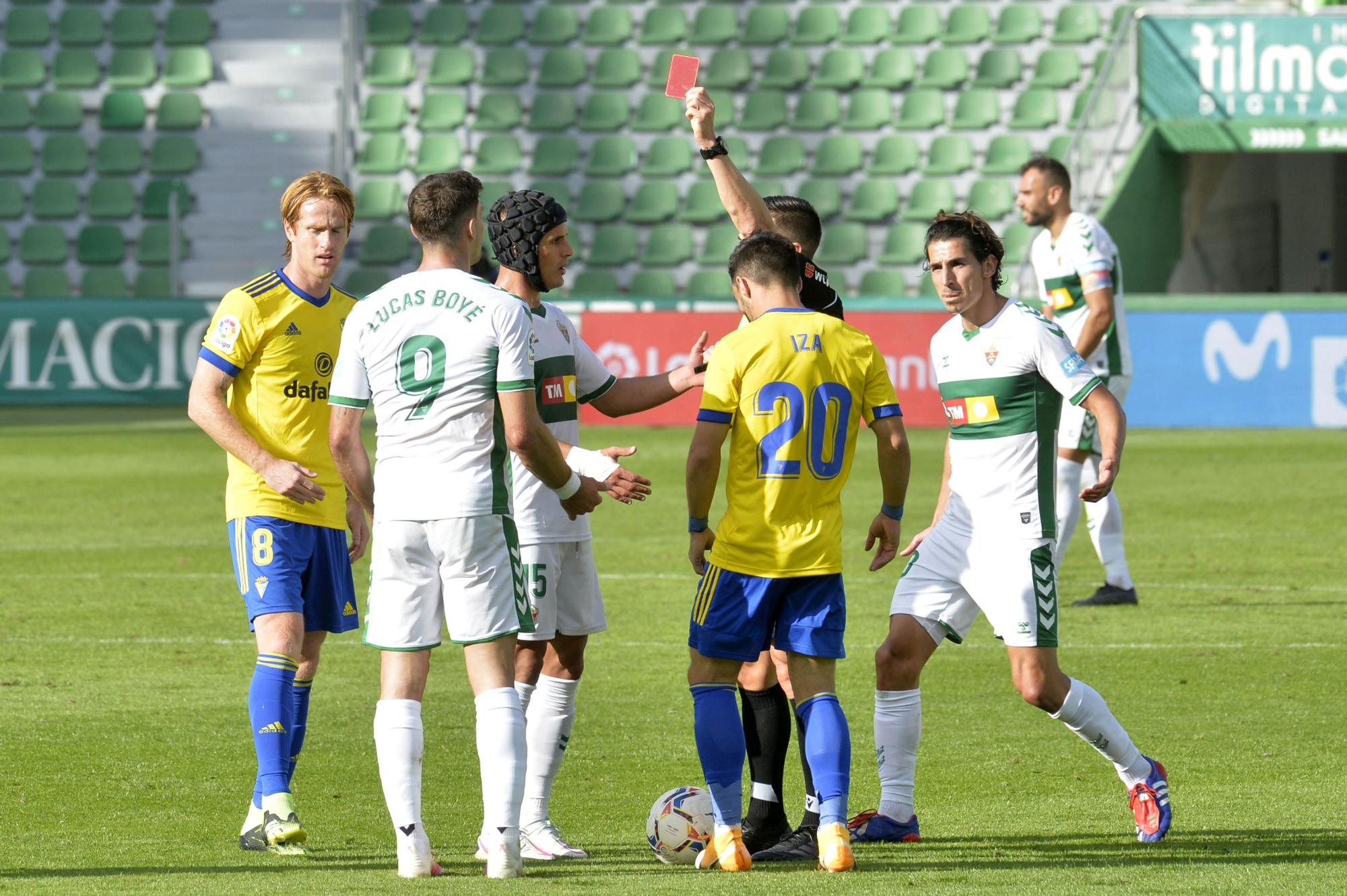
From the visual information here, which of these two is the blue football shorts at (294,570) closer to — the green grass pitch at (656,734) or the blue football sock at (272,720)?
the blue football sock at (272,720)

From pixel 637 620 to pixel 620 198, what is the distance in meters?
16.2

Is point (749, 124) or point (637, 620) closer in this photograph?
point (637, 620)

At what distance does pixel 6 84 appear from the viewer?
88.1 feet

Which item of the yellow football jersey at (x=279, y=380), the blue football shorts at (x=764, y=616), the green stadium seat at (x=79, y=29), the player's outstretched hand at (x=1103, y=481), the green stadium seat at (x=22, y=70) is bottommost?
the blue football shorts at (x=764, y=616)

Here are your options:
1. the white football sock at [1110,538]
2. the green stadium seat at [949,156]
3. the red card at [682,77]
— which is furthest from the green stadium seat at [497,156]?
the red card at [682,77]

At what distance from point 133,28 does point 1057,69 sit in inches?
573

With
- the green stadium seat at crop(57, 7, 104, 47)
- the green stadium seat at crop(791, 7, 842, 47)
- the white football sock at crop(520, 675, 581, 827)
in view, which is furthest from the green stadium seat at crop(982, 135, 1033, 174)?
the white football sock at crop(520, 675, 581, 827)

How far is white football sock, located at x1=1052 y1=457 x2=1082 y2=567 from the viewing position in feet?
29.6

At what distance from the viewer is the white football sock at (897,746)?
5281 millimetres

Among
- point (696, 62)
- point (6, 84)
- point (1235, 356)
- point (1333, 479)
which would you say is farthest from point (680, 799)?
point (6, 84)

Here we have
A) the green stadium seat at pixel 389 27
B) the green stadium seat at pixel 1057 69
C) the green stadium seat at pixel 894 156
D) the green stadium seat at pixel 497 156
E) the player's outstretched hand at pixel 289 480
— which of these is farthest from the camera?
the green stadium seat at pixel 389 27

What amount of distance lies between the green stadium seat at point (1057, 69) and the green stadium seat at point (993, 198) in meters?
2.12

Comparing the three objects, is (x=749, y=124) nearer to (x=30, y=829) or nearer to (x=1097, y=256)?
(x=1097, y=256)

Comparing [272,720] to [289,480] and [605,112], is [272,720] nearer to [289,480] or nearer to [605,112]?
[289,480]
